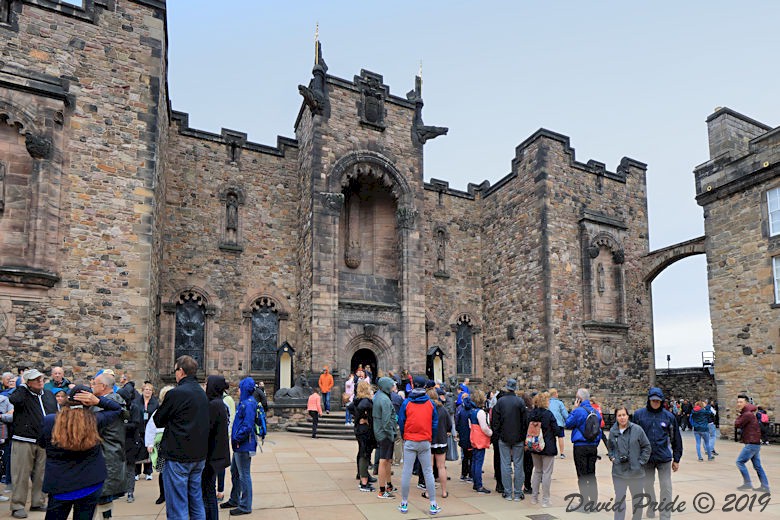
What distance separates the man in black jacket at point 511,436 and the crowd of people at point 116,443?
11.5 feet

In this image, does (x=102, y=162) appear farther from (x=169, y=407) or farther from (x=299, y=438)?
(x=169, y=407)

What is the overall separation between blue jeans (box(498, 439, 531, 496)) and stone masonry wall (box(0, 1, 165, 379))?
30.3 feet

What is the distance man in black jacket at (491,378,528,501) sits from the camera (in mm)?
7801

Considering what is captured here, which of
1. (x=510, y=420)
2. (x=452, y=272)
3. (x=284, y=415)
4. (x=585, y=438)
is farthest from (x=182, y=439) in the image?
(x=452, y=272)

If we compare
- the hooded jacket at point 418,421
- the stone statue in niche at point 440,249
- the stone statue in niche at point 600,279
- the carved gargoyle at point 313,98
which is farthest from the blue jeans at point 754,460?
the carved gargoyle at point 313,98

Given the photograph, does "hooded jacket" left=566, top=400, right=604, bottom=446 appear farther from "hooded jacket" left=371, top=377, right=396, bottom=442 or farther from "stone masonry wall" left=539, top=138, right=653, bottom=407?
"stone masonry wall" left=539, top=138, right=653, bottom=407

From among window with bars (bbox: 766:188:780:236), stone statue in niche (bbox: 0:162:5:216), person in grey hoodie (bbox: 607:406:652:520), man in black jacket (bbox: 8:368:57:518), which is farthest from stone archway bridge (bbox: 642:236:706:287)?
stone statue in niche (bbox: 0:162:5:216)

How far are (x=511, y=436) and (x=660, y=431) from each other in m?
2.08

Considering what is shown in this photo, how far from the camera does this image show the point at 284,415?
1625cm

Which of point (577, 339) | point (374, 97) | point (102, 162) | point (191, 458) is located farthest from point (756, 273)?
point (102, 162)

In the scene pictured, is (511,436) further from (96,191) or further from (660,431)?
(96,191)

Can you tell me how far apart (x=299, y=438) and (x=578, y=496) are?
8.57 m

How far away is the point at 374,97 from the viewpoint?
20438mm

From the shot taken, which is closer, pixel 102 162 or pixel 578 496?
pixel 578 496
